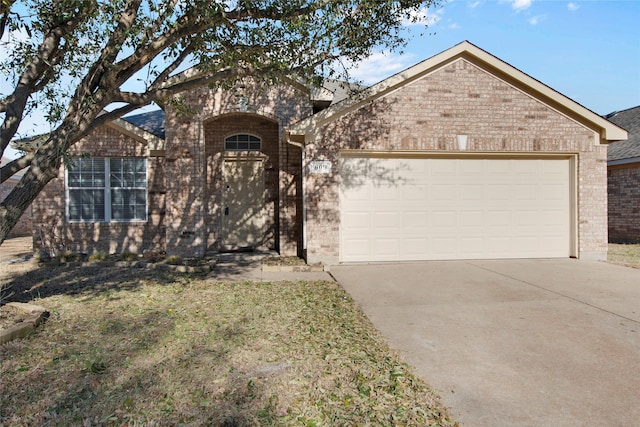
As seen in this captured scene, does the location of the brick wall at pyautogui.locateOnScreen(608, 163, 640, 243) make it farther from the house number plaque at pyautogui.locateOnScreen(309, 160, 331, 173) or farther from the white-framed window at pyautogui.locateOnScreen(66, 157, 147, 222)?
the white-framed window at pyautogui.locateOnScreen(66, 157, 147, 222)

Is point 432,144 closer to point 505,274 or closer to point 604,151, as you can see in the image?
point 505,274

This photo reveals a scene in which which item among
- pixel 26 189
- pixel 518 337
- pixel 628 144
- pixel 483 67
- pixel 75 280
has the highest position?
pixel 483 67

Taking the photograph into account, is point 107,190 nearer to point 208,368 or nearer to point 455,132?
point 208,368

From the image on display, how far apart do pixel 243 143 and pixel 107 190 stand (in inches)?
148

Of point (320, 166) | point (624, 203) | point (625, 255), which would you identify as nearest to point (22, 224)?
point (320, 166)

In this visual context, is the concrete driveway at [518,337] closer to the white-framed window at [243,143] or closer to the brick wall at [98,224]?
the white-framed window at [243,143]

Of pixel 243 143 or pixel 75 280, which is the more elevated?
pixel 243 143

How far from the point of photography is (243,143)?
11.1 m

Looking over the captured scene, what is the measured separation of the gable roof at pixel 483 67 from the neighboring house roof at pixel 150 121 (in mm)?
4648

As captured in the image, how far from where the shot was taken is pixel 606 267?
841cm

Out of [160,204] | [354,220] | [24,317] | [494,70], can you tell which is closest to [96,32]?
[24,317]

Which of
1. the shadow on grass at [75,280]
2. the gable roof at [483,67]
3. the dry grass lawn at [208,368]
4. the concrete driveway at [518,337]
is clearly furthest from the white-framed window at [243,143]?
the dry grass lawn at [208,368]

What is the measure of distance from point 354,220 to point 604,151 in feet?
19.9

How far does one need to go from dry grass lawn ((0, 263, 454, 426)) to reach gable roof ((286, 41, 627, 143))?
425cm
